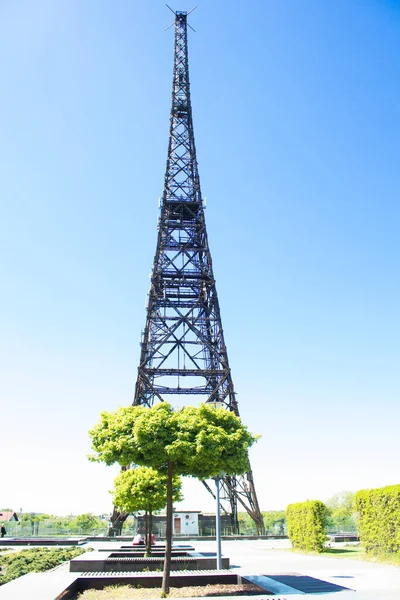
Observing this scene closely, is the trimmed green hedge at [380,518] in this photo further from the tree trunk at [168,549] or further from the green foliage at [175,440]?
the tree trunk at [168,549]

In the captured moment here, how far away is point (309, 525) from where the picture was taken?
2242cm

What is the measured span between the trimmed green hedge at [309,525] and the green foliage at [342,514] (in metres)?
22.1

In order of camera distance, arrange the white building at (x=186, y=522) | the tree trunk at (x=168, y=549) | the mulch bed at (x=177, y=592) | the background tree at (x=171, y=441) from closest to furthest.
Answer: the mulch bed at (x=177, y=592)
the tree trunk at (x=168, y=549)
the background tree at (x=171, y=441)
the white building at (x=186, y=522)

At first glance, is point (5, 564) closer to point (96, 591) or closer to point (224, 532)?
point (96, 591)

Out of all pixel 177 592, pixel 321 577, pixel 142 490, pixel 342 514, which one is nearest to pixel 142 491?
pixel 142 490

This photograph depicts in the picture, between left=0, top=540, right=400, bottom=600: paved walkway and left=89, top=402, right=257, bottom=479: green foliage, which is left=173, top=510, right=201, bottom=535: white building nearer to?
left=0, top=540, right=400, bottom=600: paved walkway

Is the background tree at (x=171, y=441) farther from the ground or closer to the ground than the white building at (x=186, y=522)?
farther from the ground

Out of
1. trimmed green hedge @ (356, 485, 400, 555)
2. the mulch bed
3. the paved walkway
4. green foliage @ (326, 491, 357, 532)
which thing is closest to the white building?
green foliage @ (326, 491, 357, 532)

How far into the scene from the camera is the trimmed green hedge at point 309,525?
71.8 ft

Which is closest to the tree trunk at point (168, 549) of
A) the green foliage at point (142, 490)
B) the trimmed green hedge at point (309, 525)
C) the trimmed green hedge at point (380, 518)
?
the green foliage at point (142, 490)

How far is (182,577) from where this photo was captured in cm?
1117

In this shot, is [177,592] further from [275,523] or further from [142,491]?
[275,523]

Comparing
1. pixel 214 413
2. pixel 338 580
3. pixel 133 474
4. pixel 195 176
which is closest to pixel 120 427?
pixel 214 413

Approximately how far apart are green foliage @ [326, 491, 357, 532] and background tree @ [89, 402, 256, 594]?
3736 cm
